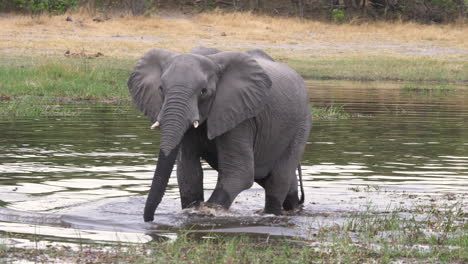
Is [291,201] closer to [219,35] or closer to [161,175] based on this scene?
[161,175]

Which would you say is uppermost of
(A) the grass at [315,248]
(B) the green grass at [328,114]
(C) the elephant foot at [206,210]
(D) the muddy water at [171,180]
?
(A) the grass at [315,248]

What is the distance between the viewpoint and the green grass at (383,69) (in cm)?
2784

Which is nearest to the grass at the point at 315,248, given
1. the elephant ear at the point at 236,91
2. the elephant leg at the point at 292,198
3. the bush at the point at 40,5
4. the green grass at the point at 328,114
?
the elephant ear at the point at 236,91

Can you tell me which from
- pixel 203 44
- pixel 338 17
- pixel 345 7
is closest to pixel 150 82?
pixel 203 44

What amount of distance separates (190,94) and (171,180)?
3607 millimetres

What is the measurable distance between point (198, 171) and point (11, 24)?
93.2 feet

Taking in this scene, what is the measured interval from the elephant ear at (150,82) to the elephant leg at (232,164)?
0.60 metres

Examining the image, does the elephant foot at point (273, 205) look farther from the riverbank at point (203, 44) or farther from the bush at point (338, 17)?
the bush at point (338, 17)

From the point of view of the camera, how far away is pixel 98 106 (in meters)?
17.9

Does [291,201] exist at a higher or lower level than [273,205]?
lower

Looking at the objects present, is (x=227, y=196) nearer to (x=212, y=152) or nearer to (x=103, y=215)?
(x=212, y=152)

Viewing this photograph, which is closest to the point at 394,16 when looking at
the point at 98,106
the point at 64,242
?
the point at 98,106

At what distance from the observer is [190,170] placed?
784 centimetres

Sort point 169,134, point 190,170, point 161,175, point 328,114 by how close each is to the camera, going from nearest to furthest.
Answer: point 169,134 → point 161,175 → point 190,170 → point 328,114
